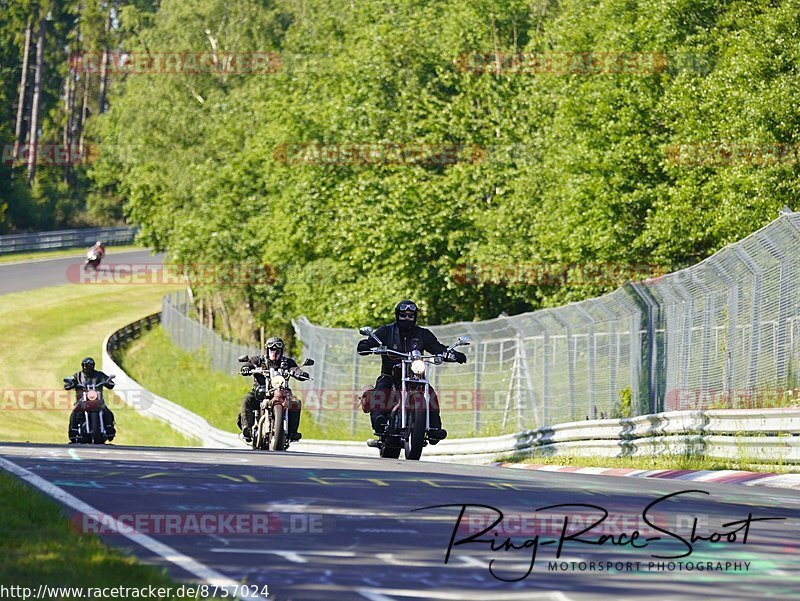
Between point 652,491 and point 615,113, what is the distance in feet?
93.8

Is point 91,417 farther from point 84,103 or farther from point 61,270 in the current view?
point 84,103

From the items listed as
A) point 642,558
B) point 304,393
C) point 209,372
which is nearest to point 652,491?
point 642,558

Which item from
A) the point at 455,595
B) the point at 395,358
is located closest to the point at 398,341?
the point at 395,358

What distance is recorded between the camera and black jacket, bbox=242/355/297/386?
20.7 meters

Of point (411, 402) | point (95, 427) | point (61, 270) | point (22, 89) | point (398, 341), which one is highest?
point (22, 89)

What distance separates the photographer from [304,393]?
39.9m

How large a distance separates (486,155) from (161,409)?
12281mm

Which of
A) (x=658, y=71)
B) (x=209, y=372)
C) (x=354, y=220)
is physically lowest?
(x=209, y=372)

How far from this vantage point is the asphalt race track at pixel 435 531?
768cm

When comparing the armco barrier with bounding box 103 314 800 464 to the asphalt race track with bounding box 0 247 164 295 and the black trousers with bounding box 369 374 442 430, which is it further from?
the asphalt race track with bounding box 0 247 164 295

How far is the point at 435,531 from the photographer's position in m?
9.38

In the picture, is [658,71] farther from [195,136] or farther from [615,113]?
[195,136]

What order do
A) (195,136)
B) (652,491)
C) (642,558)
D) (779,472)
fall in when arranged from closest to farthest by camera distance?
1. (642,558)
2. (652,491)
3. (779,472)
4. (195,136)

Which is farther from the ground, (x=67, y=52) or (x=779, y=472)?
(x=67, y=52)
